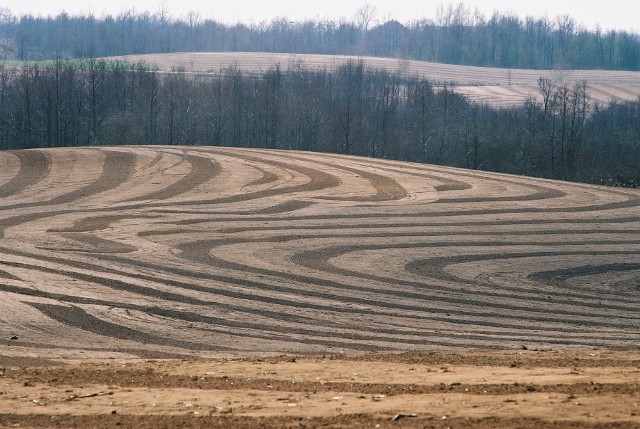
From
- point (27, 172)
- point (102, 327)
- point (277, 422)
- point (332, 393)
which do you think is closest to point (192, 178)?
point (27, 172)

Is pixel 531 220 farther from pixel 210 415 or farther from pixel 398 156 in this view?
pixel 398 156

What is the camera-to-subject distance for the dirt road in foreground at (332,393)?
10.5m

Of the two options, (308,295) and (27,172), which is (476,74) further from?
(308,295)

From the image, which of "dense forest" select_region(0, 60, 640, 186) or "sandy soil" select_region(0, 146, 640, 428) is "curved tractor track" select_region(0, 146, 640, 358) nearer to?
"sandy soil" select_region(0, 146, 640, 428)

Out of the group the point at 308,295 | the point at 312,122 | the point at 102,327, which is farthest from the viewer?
the point at 312,122

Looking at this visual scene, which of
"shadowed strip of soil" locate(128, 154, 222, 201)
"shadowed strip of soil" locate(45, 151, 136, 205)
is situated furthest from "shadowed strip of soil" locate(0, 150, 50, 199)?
"shadowed strip of soil" locate(128, 154, 222, 201)

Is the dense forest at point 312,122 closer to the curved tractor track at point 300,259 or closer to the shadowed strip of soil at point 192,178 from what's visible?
the shadowed strip of soil at point 192,178

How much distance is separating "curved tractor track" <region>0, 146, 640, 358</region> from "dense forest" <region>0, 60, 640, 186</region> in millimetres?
31180

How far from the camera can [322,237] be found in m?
33.6

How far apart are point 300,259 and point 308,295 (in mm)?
5095

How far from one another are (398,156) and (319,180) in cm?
4091

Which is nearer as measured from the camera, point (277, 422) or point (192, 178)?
point (277, 422)

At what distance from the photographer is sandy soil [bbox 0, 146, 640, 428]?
11.6 metres

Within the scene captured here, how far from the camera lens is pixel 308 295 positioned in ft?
81.7
